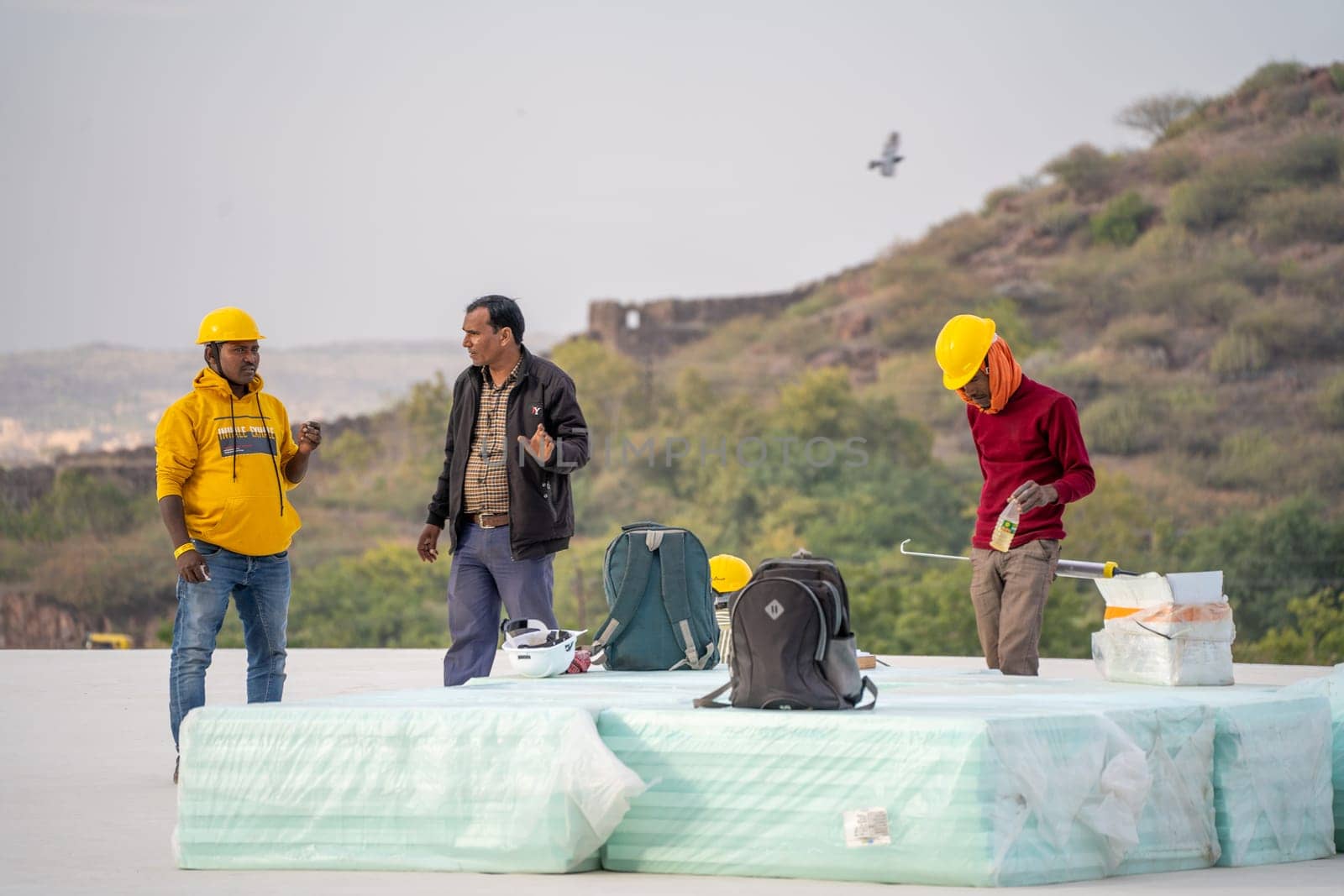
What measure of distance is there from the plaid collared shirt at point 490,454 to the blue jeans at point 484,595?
0.31 ft

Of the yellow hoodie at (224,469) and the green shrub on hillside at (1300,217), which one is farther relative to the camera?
the green shrub on hillside at (1300,217)

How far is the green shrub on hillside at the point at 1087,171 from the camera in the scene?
36.4 metres

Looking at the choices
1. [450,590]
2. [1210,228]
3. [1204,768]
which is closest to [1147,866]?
[1204,768]

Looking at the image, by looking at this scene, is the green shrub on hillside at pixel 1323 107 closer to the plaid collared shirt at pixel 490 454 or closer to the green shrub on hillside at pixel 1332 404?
the green shrub on hillside at pixel 1332 404

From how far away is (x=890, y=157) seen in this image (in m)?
31.6

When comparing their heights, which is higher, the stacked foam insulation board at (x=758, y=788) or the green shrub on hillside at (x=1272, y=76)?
the green shrub on hillside at (x=1272, y=76)

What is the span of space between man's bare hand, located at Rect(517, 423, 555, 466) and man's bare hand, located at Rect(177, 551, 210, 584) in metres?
1.13

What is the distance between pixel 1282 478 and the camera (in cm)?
2955

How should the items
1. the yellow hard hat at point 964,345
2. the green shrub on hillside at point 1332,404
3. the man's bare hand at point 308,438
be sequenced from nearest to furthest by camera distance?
1. the yellow hard hat at point 964,345
2. the man's bare hand at point 308,438
3. the green shrub on hillside at point 1332,404

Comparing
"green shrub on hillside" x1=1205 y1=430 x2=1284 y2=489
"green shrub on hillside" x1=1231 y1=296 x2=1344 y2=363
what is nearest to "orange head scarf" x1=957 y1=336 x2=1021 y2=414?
"green shrub on hillside" x1=1205 y1=430 x2=1284 y2=489

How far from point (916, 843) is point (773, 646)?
0.58 m

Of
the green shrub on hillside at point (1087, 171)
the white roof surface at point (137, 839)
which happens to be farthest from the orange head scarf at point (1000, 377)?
the green shrub on hillside at point (1087, 171)

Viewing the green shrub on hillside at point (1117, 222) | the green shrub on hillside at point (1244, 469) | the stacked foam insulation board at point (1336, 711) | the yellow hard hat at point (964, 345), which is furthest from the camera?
the green shrub on hillside at point (1117, 222)

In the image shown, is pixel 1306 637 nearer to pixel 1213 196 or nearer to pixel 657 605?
pixel 1213 196
